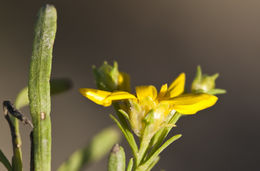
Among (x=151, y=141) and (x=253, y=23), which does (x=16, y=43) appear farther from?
(x=151, y=141)

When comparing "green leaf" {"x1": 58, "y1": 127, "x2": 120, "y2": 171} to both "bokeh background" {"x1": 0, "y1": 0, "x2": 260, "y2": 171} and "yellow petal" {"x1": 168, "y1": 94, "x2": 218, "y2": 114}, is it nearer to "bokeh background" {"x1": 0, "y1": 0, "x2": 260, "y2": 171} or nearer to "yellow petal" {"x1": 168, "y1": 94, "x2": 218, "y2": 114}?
"yellow petal" {"x1": 168, "y1": 94, "x2": 218, "y2": 114}

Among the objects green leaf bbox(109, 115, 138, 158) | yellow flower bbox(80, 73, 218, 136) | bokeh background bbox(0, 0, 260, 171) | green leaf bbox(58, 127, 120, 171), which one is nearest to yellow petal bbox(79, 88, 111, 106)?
yellow flower bbox(80, 73, 218, 136)

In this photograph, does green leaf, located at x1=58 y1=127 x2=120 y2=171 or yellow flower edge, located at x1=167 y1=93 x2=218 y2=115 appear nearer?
yellow flower edge, located at x1=167 y1=93 x2=218 y2=115

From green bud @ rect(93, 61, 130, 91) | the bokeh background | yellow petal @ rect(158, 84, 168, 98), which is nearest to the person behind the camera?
yellow petal @ rect(158, 84, 168, 98)

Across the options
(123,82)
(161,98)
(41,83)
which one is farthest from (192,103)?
(41,83)

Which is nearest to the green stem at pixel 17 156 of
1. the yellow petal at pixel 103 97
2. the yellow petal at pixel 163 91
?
the yellow petal at pixel 103 97
